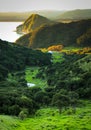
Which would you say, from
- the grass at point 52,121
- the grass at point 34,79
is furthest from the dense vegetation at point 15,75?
the grass at point 52,121

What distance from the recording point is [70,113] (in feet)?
247

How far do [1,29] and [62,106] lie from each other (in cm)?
12225

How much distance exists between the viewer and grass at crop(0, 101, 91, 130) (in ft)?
202

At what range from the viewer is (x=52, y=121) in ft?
221

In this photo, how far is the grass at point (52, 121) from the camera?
6166 cm

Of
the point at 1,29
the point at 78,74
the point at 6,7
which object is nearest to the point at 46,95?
the point at 78,74

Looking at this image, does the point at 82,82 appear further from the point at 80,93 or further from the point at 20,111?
the point at 20,111

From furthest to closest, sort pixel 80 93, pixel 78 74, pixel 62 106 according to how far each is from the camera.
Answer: pixel 78 74, pixel 80 93, pixel 62 106

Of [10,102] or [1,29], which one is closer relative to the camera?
[10,102]

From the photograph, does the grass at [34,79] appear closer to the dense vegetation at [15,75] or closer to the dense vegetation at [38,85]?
the dense vegetation at [38,85]

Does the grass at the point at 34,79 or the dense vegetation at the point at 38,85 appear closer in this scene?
the dense vegetation at the point at 38,85

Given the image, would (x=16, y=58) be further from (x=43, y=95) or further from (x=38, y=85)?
(x=43, y=95)

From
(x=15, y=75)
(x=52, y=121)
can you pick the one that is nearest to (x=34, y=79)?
(x=15, y=75)

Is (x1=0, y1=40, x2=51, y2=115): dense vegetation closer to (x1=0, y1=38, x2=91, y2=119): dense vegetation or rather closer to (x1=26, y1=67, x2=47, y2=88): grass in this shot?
(x1=0, y1=38, x2=91, y2=119): dense vegetation
